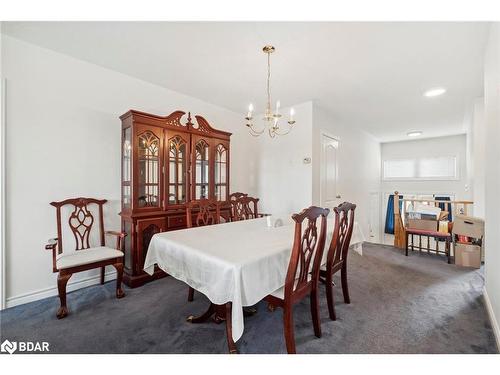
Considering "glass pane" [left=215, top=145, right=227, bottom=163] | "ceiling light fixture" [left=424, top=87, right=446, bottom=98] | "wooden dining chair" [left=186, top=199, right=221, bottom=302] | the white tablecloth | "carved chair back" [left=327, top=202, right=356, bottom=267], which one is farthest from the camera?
"glass pane" [left=215, top=145, right=227, bottom=163]

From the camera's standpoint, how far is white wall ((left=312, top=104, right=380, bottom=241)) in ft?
12.0

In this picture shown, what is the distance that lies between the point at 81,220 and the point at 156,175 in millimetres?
899

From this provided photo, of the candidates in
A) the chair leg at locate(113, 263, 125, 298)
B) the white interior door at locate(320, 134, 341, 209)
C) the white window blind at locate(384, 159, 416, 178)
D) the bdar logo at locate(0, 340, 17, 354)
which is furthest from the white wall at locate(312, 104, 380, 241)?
the bdar logo at locate(0, 340, 17, 354)

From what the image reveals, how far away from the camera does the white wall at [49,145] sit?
2.05m

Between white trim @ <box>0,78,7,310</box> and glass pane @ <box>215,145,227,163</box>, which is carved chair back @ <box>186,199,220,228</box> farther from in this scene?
white trim @ <box>0,78,7,310</box>

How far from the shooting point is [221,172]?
340 cm

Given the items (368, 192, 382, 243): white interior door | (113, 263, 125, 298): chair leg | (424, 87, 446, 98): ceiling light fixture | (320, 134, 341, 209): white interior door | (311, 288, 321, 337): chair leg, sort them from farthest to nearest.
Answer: (368, 192, 382, 243): white interior door, (320, 134, 341, 209): white interior door, (424, 87, 446, 98): ceiling light fixture, (113, 263, 125, 298): chair leg, (311, 288, 321, 337): chair leg

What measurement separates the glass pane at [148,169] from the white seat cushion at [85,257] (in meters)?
0.57

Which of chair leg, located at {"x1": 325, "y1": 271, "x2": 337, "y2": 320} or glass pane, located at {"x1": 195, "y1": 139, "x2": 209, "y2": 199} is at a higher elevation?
glass pane, located at {"x1": 195, "y1": 139, "x2": 209, "y2": 199}

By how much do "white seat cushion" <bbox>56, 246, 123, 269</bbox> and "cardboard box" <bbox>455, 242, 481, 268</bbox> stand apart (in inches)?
171

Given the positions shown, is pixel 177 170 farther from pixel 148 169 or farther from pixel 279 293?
pixel 279 293

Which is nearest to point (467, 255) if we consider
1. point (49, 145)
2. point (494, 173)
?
point (494, 173)
